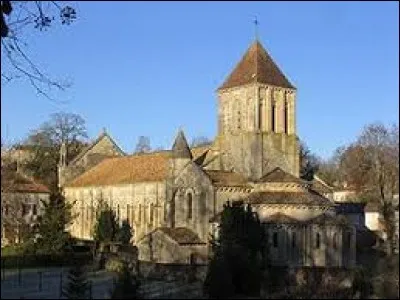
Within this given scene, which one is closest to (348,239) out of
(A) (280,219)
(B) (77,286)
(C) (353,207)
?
(A) (280,219)

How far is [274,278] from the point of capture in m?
33.1

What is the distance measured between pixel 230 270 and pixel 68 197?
43497mm

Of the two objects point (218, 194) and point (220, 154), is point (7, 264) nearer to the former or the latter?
point (218, 194)

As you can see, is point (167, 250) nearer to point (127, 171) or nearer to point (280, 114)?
point (127, 171)

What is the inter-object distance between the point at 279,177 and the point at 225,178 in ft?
13.7

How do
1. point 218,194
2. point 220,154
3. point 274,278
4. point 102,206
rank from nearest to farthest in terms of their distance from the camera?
1. point 274,278
2. point 218,194
3. point 220,154
4. point 102,206

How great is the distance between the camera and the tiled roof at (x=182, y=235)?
50594mm

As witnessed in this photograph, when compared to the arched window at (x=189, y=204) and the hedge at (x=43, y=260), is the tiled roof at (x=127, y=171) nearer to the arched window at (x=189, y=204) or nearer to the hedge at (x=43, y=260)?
the arched window at (x=189, y=204)

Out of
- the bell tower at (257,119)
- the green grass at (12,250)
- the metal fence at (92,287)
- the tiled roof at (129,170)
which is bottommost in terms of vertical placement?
the metal fence at (92,287)

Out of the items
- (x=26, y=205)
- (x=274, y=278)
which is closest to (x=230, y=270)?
(x=274, y=278)

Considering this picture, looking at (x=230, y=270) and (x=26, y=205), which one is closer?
(x=230, y=270)

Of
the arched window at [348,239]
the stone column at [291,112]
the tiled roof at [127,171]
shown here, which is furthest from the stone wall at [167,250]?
the stone column at [291,112]

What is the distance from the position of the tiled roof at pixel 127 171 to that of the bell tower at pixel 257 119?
5386 mm

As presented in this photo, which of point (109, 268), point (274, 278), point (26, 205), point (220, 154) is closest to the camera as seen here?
point (274, 278)
